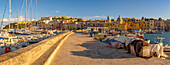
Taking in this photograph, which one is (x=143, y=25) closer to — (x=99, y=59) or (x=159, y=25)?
(x=159, y=25)

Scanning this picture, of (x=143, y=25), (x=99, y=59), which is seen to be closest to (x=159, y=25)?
(x=143, y=25)

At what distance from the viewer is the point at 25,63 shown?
17.0 feet

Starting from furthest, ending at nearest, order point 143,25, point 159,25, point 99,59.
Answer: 1. point 159,25
2. point 143,25
3. point 99,59

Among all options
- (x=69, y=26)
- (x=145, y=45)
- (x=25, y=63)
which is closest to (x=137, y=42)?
(x=145, y=45)

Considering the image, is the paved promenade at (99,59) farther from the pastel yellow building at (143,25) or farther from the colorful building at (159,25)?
the colorful building at (159,25)

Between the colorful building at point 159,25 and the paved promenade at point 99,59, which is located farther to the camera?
the colorful building at point 159,25

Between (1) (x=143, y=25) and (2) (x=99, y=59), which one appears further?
(1) (x=143, y=25)

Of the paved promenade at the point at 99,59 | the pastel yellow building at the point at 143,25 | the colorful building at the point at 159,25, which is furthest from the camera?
the colorful building at the point at 159,25

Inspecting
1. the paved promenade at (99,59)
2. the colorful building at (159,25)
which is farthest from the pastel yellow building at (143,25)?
the paved promenade at (99,59)

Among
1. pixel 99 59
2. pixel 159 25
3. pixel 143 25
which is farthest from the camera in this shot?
pixel 159 25

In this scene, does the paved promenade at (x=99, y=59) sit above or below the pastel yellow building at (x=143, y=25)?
below

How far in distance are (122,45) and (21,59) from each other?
8332 mm

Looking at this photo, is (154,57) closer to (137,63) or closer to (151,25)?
(137,63)

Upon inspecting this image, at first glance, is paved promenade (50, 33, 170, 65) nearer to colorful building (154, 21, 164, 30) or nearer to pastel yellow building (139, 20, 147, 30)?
pastel yellow building (139, 20, 147, 30)
